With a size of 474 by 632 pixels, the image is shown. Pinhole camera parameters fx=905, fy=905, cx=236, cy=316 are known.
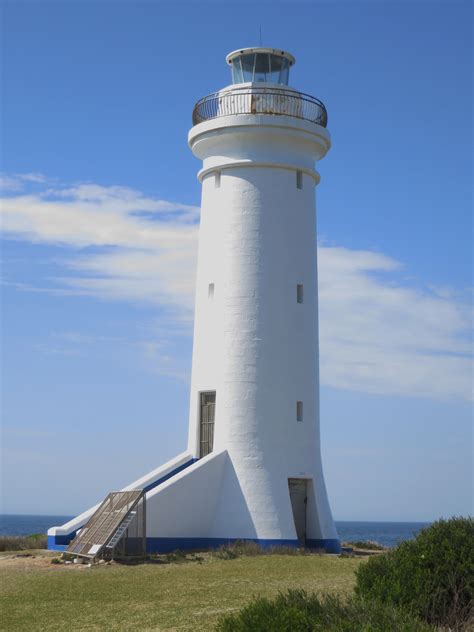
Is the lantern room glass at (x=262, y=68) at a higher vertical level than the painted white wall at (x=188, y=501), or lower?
higher

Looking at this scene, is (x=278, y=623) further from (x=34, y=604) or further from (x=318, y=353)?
(x=318, y=353)

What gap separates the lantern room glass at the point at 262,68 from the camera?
2889cm

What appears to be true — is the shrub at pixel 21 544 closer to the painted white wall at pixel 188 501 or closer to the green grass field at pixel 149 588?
the green grass field at pixel 149 588

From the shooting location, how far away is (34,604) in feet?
51.7

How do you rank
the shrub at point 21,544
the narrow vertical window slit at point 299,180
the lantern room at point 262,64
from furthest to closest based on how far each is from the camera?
the lantern room at point 262,64
the narrow vertical window slit at point 299,180
the shrub at point 21,544

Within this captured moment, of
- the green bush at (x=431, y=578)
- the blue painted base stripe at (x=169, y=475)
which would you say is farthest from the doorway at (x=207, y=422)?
the green bush at (x=431, y=578)

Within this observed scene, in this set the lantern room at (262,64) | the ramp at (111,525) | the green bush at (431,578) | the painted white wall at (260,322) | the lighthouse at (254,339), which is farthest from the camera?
the lantern room at (262,64)

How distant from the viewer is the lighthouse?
2566 centimetres

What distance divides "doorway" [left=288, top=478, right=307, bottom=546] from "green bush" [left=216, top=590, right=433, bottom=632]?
54.0ft

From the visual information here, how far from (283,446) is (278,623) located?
16579mm

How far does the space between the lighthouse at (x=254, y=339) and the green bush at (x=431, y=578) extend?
12.8m

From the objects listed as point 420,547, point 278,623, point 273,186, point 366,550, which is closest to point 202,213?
point 273,186

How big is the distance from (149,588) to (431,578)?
264 inches

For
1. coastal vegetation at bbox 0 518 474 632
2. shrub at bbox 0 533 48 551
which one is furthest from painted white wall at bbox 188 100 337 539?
shrub at bbox 0 533 48 551
